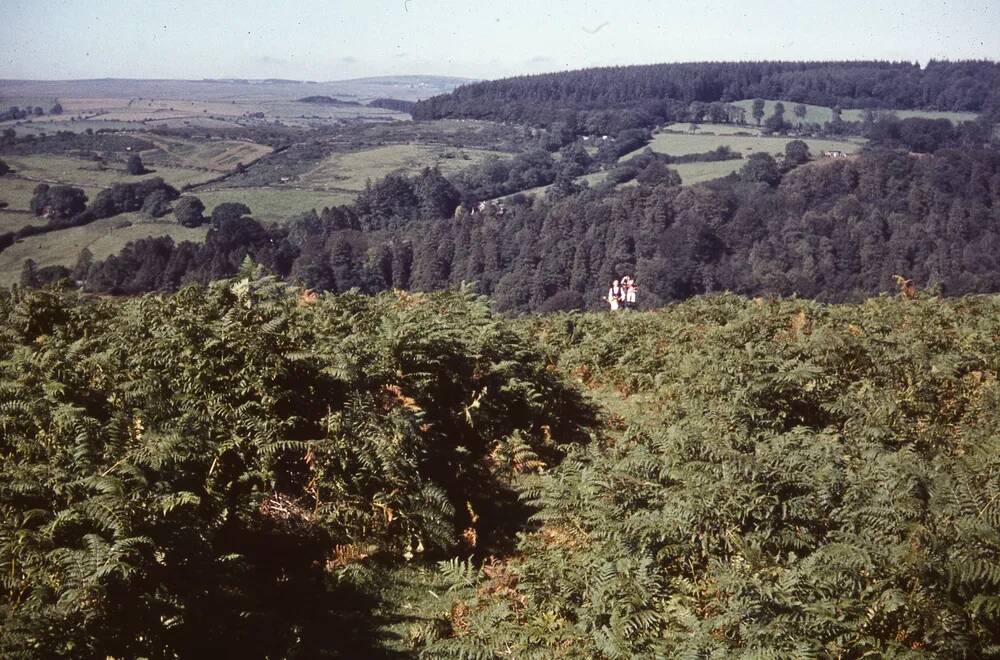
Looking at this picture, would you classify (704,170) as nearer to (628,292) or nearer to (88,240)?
(628,292)

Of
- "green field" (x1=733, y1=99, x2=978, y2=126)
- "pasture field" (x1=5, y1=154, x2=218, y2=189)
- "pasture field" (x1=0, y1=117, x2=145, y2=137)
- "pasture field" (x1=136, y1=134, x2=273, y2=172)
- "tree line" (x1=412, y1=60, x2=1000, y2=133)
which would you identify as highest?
"tree line" (x1=412, y1=60, x2=1000, y2=133)

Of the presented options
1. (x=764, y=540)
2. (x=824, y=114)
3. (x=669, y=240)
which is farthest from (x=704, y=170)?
(x=764, y=540)

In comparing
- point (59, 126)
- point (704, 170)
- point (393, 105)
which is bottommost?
point (704, 170)

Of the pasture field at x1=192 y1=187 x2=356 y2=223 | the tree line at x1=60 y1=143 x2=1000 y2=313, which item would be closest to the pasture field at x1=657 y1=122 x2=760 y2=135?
the tree line at x1=60 y1=143 x2=1000 y2=313

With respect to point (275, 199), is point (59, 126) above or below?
above

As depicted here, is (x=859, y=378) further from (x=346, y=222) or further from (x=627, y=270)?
(x=346, y=222)

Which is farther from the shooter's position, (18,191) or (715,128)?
(715,128)

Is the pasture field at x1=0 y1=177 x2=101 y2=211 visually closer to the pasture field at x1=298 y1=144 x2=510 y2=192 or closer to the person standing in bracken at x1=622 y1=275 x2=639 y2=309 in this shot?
the pasture field at x1=298 y1=144 x2=510 y2=192
